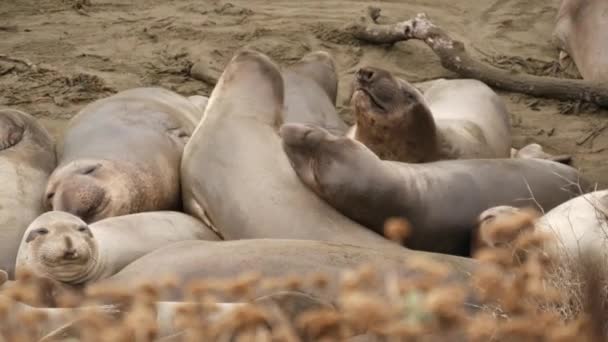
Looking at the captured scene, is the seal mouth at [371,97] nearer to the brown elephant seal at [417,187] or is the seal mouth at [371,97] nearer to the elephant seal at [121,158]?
the brown elephant seal at [417,187]

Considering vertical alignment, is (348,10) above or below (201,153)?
below

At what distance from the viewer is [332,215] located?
15.1 feet

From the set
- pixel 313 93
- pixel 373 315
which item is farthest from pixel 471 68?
pixel 373 315

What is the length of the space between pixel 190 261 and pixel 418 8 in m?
4.61

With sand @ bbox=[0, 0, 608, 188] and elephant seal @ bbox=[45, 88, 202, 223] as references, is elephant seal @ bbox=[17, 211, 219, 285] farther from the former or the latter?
sand @ bbox=[0, 0, 608, 188]

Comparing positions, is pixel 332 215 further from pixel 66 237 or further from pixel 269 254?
pixel 66 237

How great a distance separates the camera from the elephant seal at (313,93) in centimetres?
584

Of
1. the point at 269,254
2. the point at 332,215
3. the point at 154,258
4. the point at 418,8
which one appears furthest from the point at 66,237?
the point at 418,8

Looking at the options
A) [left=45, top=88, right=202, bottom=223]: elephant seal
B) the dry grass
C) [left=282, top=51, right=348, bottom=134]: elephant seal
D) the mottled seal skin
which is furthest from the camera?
[left=282, top=51, right=348, bottom=134]: elephant seal

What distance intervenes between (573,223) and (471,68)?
288 centimetres

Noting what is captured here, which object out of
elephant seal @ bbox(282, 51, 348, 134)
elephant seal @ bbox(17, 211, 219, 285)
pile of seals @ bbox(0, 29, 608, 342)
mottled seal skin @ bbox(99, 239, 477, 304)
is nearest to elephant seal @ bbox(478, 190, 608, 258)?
pile of seals @ bbox(0, 29, 608, 342)

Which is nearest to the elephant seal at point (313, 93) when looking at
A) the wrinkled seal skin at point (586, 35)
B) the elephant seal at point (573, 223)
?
the elephant seal at point (573, 223)

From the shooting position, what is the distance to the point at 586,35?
733 cm

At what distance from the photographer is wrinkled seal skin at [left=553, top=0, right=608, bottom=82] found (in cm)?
714
